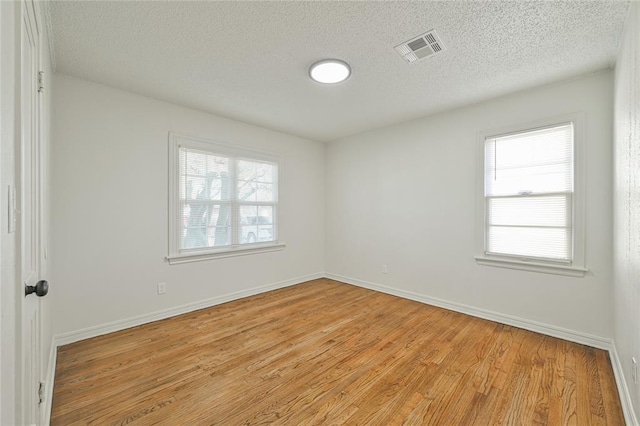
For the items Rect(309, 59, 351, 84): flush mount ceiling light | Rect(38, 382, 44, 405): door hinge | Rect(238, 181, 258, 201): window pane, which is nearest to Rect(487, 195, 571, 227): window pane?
Rect(309, 59, 351, 84): flush mount ceiling light

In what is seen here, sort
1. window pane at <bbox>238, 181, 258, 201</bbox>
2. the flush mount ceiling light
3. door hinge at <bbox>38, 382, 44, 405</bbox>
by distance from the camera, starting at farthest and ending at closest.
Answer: window pane at <bbox>238, 181, 258, 201</bbox>, the flush mount ceiling light, door hinge at <bbox>38, 382, 44, 405</bbox>

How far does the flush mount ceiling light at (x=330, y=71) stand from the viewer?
2.39 meters

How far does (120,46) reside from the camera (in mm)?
2189

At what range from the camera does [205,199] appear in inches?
142

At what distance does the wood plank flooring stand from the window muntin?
998 mm

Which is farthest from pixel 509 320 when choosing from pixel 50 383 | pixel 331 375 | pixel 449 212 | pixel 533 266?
pixel 50 383

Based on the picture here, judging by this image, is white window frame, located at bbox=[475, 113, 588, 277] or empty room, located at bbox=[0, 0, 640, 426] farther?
white window frame, located at bbox=[475, 113, 588, 277]

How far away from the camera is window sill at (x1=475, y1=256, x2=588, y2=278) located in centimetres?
268

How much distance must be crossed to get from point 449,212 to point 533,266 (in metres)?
1.03

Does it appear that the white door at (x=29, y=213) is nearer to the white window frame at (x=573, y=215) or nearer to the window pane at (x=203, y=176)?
the window pane at (x=203, y=176)

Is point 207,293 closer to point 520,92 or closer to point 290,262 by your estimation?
point 290,262

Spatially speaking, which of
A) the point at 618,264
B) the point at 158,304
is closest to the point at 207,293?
the point at 158,304

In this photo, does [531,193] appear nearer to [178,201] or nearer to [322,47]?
[322,47]

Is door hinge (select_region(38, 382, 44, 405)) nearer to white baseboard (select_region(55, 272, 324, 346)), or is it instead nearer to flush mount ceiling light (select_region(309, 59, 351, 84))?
white baseboard (select_region(55, 272, 324, 346))
